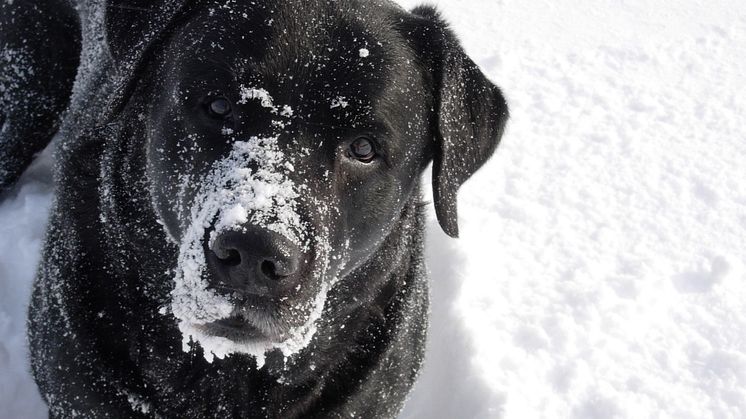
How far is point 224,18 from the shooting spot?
198 cm

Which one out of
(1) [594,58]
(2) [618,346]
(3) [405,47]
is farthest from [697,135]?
(3) [405,47]

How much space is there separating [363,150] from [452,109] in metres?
0.36

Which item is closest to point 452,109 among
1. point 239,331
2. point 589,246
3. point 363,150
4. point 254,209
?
point 363,150

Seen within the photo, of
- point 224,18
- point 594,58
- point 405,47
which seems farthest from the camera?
point 594,58

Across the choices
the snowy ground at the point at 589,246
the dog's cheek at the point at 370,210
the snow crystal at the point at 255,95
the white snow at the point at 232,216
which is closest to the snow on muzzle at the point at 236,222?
the white snow at the point at 232,216

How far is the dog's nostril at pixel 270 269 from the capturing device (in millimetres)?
1606

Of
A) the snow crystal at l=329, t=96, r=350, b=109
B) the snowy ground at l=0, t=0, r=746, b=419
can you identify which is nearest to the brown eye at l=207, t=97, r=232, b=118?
the snow crystal at l=329, t=96, r=350, b=109

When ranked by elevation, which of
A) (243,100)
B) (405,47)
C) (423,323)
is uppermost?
(405,47)

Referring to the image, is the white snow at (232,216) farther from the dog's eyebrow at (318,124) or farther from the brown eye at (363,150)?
the brown eye at (363,150)

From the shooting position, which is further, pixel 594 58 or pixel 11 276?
pixel 594 58

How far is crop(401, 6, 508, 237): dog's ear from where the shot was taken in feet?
7.20

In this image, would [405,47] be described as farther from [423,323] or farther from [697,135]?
[697,135]

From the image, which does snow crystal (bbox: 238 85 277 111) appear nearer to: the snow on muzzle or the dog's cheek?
the snow on muzzle

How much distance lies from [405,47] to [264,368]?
43.2 inches
